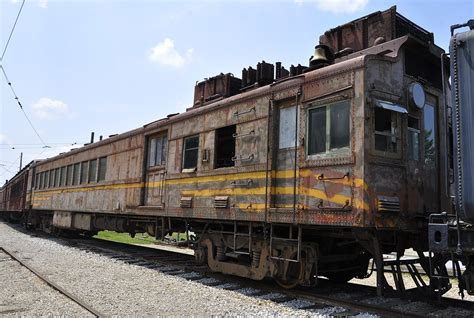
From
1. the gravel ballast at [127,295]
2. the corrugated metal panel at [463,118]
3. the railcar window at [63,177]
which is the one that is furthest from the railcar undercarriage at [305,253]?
the railcar window at [63,177]

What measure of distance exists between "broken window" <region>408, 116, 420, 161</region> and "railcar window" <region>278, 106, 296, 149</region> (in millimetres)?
1852

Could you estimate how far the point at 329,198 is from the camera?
641 centimetres

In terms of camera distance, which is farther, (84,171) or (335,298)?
(84,171)

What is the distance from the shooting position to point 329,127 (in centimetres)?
666

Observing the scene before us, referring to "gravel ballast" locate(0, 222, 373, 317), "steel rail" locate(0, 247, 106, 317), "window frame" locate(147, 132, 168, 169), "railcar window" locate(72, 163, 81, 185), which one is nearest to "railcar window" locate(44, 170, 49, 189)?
"railcar window" locate(72, 163, 81, 185)

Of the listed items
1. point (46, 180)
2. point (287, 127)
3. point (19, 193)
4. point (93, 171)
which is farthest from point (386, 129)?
point (19, 193)

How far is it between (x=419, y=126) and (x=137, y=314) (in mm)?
5268

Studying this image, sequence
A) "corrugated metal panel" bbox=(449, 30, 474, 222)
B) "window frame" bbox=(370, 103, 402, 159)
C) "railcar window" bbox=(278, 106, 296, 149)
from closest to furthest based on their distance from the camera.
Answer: "corrugated metal panel" bbox=(449, 30, 474, 222) → "window frame" bbox=(370, 103, 402, 159) → "railcar window" bbox=(278, 106, 296, 149)

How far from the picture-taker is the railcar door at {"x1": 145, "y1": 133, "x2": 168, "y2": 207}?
36.0 ft

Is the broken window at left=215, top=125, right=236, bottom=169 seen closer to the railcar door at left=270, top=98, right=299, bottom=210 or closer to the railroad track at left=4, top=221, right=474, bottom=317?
the railcar door at left=270, top=98, right=299, bottom=210

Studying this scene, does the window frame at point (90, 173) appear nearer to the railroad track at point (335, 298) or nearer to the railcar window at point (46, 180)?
the railroad track at point (335, 298)

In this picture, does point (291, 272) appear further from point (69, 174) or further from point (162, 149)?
point (69, 174)

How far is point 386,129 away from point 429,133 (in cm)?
124

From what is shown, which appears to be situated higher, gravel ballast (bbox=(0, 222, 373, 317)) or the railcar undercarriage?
the railcar undercarriage
